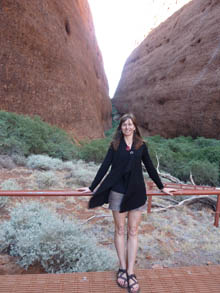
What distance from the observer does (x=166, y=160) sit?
8797mm

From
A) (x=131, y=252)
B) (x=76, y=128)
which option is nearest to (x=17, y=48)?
(x=76, y=128)

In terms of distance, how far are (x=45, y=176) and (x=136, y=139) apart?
11.8ft

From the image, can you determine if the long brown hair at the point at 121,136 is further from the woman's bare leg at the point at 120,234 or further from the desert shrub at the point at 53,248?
the desert shrub at the point at 53,248

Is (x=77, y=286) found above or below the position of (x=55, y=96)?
below

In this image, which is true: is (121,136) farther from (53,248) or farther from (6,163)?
(6,163)

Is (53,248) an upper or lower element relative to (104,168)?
lower

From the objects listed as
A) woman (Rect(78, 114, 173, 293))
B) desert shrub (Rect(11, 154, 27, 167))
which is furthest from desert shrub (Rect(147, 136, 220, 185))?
woman (Rect(78, 114, 173, 293))

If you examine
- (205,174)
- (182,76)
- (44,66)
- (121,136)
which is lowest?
(205,174)

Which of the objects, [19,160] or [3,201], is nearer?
[3,201]

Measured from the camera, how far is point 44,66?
10.9 m

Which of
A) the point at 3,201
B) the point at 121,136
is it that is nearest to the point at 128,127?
the point at 121,136

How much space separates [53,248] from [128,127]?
55.7 inches

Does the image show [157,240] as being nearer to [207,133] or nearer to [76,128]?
[76,128]

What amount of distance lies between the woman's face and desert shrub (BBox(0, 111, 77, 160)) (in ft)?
18.2
